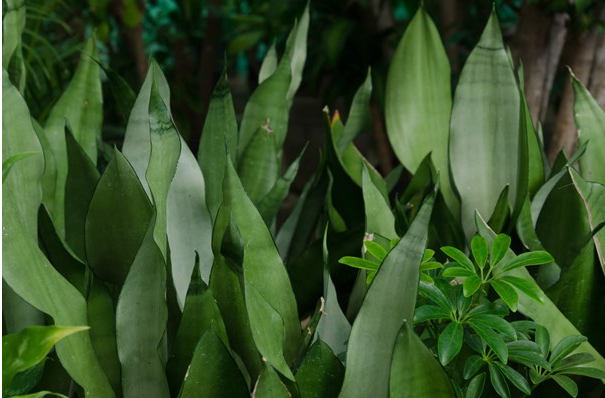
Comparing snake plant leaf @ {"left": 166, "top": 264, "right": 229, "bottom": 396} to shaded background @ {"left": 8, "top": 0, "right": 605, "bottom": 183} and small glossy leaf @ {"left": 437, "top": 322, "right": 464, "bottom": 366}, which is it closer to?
small glossy leaf @ {"left": 437, "top": 322, "right": 464, "bottom": 366}

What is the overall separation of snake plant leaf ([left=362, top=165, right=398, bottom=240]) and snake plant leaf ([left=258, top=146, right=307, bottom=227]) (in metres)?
0.08

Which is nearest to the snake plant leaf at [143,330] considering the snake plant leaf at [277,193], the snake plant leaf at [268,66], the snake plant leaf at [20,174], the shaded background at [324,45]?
the snake plant leaf at [20,174]

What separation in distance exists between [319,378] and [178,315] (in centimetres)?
18

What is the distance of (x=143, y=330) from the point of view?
667mm

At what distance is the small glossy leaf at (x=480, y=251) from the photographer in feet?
2.08

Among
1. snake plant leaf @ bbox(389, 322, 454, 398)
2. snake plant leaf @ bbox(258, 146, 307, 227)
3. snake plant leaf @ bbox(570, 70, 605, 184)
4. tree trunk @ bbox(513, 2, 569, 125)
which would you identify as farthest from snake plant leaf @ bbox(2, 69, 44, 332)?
tree trunk @ bbox(513, 2, 569, 125)

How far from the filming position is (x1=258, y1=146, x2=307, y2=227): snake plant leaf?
0.85 metres

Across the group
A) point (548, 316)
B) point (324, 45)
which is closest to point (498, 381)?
point (548, 316)

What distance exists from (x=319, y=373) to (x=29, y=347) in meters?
0.24

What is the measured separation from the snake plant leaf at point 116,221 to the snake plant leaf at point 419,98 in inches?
15.3

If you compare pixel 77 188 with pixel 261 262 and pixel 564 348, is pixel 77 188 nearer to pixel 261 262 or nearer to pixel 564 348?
pixel 261 262

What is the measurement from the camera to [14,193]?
727 mm

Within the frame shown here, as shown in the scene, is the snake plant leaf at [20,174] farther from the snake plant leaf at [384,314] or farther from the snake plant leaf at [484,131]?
the snake plant leaf at [484,131]

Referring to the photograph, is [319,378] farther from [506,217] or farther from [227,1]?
[227,1]
